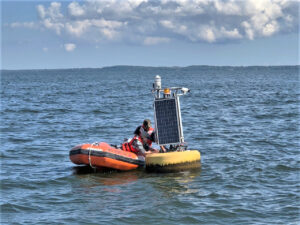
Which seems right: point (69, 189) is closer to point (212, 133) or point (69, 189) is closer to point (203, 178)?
point (203, 178)

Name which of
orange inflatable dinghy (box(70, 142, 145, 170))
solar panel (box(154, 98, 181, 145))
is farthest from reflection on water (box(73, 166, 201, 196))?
solar panel (box(154, 98, 181, 145))

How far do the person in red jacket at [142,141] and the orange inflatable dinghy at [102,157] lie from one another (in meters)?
0.45

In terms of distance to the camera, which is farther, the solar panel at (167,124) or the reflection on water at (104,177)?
the solar panel at (167,124)

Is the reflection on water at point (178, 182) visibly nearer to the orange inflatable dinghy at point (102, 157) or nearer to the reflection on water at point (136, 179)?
the reflection on water at point (136, 179)

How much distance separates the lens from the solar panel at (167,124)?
14.8 metres

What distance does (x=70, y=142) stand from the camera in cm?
2030

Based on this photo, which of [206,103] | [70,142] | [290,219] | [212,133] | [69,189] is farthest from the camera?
[206,103]

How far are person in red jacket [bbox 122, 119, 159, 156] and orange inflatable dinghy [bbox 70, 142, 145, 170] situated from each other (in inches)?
17.6

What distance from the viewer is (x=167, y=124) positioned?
1490 cm

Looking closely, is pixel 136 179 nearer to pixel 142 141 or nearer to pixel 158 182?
pixel 158 182

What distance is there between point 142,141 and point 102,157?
5.17ft

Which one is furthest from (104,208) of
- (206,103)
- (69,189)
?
(206,103)

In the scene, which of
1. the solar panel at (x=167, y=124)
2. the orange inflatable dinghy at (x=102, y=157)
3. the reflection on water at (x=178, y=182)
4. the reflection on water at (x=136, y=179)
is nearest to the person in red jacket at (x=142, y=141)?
the solar panel at (x=167, y=124)

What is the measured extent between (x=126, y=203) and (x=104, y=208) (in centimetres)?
63
